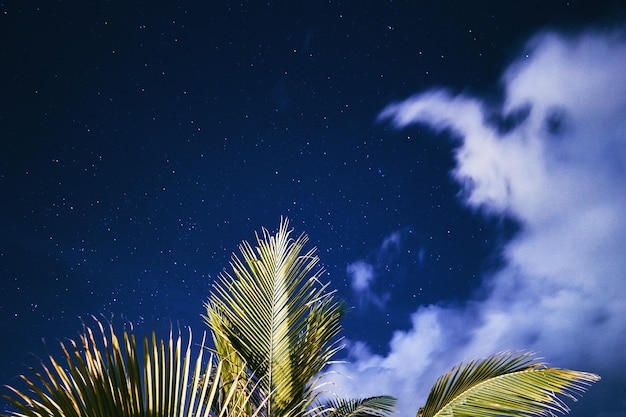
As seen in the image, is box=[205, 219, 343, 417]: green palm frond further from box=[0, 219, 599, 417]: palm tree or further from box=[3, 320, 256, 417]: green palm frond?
box=[3, 320, 256, 417]: green palm frond

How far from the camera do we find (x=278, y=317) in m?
2.44

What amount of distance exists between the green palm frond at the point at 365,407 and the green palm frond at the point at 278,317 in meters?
0.37

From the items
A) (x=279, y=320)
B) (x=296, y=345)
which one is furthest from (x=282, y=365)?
(x=279, y=320)

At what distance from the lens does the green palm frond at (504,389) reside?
1776 mm

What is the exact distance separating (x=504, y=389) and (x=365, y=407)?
3.70ft

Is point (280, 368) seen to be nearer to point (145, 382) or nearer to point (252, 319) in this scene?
point (252, 319)

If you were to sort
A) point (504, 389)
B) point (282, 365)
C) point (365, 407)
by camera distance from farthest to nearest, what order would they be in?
point (365, 407), point (282, 365), point (504, 389)

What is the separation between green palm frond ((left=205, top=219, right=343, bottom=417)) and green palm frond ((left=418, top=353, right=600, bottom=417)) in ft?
2.21

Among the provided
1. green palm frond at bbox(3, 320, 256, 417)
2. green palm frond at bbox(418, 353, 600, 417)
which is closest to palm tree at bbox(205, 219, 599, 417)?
green palm frond at bbox(418, 353, 600, 417)

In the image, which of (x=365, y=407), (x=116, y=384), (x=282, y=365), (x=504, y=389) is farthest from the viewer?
(x=365, y=407)

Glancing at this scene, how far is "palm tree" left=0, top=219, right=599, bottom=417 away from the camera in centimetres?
114

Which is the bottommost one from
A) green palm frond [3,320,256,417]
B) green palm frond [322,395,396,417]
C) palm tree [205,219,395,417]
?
green palm frond [3,320,256,417]

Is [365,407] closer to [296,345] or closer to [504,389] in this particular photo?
[296,345]

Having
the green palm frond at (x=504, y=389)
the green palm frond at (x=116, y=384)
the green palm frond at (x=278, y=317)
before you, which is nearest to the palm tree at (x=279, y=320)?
the green palm frond at (x=278, y=317)
